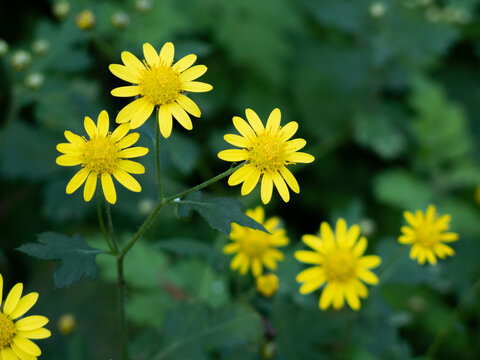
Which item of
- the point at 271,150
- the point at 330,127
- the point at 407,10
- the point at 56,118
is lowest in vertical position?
the point at 271,150

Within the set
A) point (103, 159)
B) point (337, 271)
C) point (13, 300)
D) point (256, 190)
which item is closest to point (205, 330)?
point (337, 271)

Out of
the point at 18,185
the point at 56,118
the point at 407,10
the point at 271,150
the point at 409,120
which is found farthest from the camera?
the point at 409,120

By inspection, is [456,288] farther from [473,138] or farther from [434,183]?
[473,138]

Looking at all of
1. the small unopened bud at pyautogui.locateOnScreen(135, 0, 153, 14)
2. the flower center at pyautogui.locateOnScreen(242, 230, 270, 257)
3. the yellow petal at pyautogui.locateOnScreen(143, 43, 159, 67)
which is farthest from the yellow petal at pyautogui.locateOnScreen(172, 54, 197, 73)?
the small unopened bud at pyautogui.locateOnScreen(135, 0, 153, 14)

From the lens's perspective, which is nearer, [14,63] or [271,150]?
[271,150]

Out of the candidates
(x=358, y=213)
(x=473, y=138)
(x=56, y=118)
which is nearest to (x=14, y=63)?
(x=56, y=118)

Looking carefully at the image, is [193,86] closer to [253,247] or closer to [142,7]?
[253,247]

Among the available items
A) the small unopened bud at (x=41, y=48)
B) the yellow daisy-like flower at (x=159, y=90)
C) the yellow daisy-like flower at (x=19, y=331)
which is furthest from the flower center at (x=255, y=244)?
the small unopened bud at (x=41, y=48)
